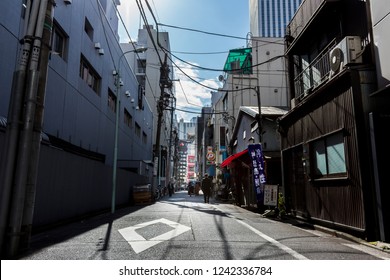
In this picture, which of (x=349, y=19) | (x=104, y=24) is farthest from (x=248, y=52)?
(x=349, y=19)

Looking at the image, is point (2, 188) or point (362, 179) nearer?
point (2, 188)

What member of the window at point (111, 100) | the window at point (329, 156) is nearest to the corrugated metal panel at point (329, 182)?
the window at point (329, 156)

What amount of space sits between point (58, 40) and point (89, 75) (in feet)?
13.7

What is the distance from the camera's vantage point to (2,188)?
502 centimetres

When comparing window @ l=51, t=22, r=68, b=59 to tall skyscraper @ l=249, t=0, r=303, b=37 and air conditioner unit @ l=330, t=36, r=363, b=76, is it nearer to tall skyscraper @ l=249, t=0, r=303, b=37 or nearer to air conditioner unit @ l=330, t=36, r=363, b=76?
tall skyscraper @ l=249, t=0, r=303, b=37

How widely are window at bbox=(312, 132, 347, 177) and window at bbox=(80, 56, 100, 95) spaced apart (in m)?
12.0

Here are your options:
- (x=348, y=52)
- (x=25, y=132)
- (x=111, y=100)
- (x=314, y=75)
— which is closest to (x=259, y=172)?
(x=314, y=75)

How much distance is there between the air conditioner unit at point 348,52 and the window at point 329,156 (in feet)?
6.04

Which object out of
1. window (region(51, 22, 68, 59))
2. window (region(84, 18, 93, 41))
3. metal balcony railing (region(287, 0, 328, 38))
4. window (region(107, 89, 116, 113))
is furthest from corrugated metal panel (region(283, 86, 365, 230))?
window (region(107, 89, 116, 113))

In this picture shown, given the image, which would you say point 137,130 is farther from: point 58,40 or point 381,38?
point 381,38

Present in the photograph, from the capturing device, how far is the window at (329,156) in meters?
7.94

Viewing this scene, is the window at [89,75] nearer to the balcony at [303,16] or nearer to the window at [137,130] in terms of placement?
the balcony at [303,16]

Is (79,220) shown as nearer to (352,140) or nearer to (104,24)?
(352,140)

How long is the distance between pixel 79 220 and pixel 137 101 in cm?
2125
